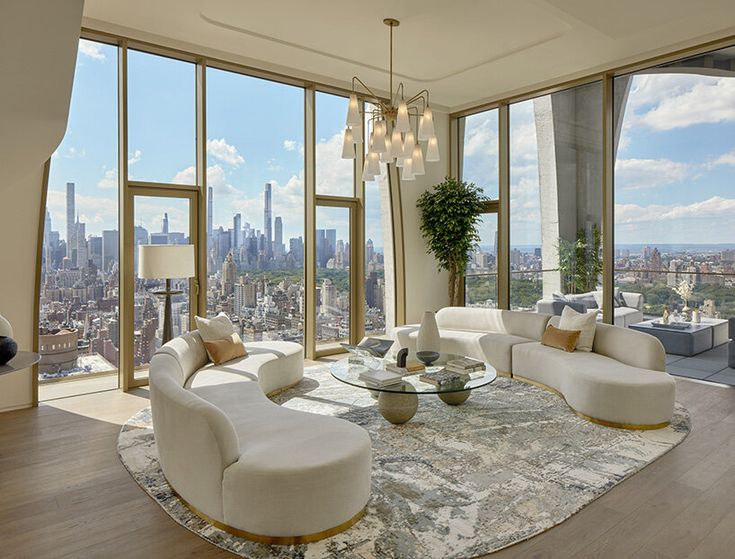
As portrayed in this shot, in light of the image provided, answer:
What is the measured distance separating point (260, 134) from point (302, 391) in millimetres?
3219

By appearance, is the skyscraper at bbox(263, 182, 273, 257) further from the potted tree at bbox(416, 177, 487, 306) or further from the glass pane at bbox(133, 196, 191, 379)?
the potted tree at bbox(416, 177, 487, 306)

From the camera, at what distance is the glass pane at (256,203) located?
20.2 ft

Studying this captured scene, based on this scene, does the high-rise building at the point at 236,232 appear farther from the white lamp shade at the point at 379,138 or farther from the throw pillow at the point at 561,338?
the throw pillow at the point at 561,338

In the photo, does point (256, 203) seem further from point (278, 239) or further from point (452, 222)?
point (452, 222)

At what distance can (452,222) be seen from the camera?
7.57m

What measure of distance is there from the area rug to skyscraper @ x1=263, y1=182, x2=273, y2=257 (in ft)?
7.17

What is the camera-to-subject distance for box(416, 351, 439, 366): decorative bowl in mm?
→ 4688

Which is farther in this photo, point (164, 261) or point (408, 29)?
point (408, 29)

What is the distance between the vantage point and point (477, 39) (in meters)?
5.56

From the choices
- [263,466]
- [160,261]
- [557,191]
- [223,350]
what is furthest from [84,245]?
[557,191]

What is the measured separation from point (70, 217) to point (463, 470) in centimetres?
441

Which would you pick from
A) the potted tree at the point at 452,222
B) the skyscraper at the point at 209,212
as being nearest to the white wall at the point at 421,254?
the potted tree at the point at 452,222

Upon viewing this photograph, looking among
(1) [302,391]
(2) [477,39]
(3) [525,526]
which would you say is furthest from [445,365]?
(2) [477,39]

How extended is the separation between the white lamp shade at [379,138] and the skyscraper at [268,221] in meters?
2.48
